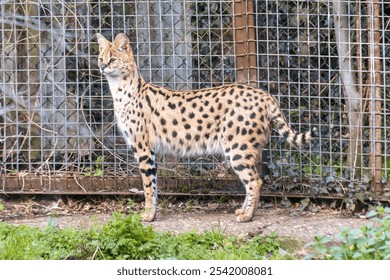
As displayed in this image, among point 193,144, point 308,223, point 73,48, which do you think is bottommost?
point 308,223

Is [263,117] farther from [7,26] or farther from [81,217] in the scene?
[7,26]

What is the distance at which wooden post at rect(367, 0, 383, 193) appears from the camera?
9.48m

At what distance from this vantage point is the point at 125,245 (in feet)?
25.4

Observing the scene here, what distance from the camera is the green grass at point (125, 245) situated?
7.73 m

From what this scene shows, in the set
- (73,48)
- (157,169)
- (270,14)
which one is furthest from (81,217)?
(270,14)

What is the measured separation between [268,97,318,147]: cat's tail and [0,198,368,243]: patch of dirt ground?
776 mm

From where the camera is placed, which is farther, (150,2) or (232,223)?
(150,2)

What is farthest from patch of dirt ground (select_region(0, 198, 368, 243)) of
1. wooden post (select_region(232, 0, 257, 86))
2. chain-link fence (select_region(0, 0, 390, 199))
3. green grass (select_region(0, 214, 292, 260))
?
wooden post (select_region(232, 0, 257, 86))

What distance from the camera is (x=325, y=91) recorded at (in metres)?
10.4

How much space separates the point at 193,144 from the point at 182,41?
1.21 meters

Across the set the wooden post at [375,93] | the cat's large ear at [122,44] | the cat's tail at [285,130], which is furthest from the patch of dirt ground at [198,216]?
the cat's large ear at [122,44]

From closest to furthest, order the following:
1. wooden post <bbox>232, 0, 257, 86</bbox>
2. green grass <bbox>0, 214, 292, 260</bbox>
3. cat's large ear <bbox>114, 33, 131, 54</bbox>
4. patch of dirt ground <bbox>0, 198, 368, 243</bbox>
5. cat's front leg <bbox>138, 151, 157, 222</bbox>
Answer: green grass <bbox>0, 214, 292, 260</bbox>, patch of dirt ground <bbox>0, 198, 368, 243</bbox>, cat's front leg <bbox>138, 151, 157, 222</bbox>, cat's large ear <bbox>114, 33, 131, 54</bbox>, wooden post <bbox>232, 0, 257, 86</bbox>

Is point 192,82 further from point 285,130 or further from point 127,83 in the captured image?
point 285,130

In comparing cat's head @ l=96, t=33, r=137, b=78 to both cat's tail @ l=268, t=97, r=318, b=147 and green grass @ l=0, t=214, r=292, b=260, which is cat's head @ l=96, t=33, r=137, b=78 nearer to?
cat's tail @ l=268, t=97, r=318, b=147
